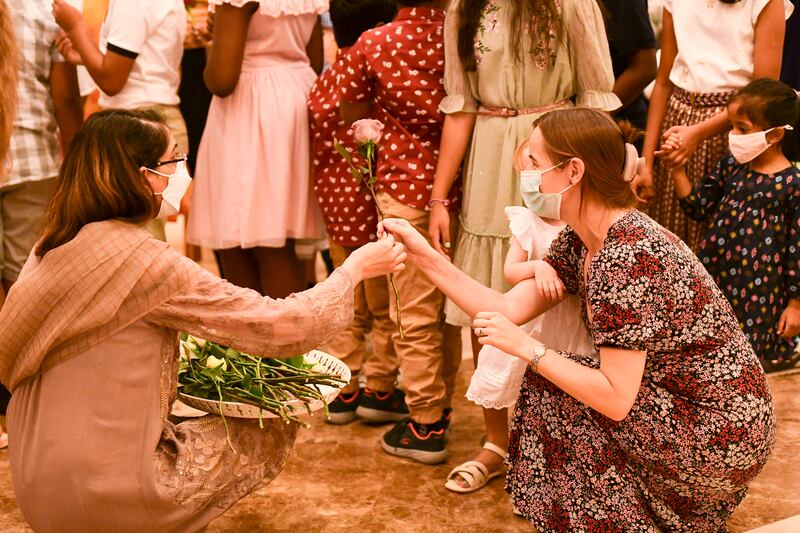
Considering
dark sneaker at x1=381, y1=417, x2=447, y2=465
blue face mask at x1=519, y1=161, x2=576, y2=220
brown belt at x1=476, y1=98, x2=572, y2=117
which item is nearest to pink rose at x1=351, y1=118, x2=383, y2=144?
blue face mask at x1=519, y1=161, x2=576, y2=220

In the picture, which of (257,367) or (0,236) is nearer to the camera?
(257,367)

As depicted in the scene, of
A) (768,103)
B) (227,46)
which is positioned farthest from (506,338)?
(227,46)

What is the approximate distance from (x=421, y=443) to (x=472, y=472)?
258 millimetres

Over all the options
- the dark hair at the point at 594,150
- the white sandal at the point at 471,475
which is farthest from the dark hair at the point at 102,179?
the white sandal at the point at 471,475

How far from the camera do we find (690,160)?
3.42 m

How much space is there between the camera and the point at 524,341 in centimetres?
232

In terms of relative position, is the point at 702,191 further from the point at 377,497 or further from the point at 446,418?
the point at 377,497

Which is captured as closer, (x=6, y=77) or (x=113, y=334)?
(x=113, y=334)

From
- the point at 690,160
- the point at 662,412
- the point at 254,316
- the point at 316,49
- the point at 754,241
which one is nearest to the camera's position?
the point at 254,316

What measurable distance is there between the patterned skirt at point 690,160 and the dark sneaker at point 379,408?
126 centimetres

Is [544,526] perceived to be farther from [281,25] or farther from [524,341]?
[281,25]

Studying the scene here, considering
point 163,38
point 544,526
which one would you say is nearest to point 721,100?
point 544,526

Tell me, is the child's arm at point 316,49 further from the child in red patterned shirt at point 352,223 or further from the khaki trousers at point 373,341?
the khaki trousers at point 373,341

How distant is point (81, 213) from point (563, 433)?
133 centimetres
